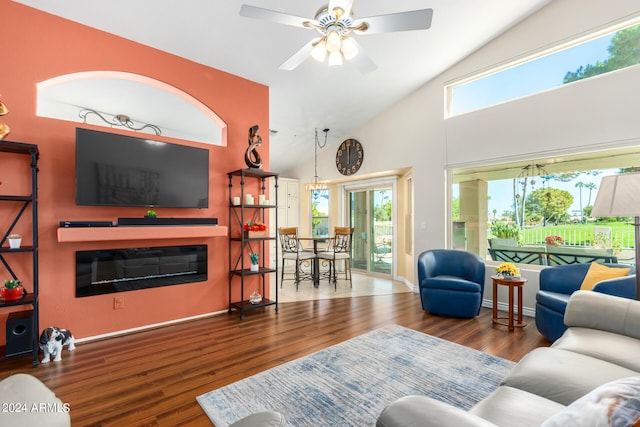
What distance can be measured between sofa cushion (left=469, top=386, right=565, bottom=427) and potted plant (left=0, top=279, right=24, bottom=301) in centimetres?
341

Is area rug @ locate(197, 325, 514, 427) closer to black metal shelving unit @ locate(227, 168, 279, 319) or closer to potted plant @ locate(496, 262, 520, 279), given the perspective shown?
potted plant @ locate(496, 262, 520, 279)

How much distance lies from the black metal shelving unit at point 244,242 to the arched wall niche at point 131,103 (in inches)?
25.6

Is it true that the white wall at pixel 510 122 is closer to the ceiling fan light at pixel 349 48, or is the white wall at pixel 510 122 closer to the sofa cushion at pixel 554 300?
the sofa cushion at pixel 554 300

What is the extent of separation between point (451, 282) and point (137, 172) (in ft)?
12.9

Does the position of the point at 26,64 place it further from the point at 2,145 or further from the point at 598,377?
the point at 598,377

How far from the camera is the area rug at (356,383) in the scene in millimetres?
1931

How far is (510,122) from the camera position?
4.12 m

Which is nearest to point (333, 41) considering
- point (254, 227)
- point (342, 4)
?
point (342, 4)

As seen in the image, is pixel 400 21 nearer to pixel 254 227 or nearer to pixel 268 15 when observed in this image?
pixel 268 15

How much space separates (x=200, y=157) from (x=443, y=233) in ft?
12.4

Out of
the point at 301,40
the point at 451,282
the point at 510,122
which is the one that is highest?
the point at 301,40

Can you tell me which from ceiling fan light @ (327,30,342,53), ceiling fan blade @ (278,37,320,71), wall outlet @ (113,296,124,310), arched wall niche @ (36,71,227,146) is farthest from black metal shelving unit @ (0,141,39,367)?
ceiling fan light @ (327,30,342,53)

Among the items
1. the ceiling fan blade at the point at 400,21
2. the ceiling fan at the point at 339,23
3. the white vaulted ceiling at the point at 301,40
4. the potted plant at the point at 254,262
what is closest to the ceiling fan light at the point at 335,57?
the ceiling fan at the point at 339,23

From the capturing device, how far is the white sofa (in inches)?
30.7
